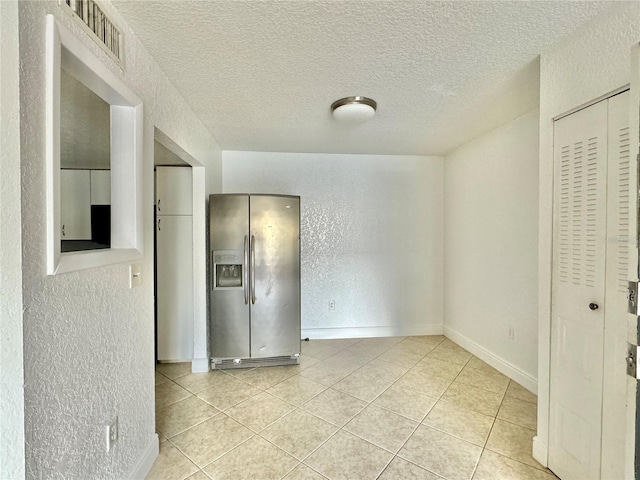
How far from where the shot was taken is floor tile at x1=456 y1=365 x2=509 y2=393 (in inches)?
93.4

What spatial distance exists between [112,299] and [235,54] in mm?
1396

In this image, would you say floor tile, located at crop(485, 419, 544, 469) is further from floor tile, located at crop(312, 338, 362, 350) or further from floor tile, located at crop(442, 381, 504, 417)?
floor tile, located at crop(312, 338, 362, 350)

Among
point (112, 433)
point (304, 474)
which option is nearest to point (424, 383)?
point (304, 474)

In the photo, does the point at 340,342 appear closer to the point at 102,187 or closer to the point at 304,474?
the point at 304,474

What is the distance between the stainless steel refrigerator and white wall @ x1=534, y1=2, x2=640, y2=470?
1959 millimetres

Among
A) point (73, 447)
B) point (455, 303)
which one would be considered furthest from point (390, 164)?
point (73, 447)

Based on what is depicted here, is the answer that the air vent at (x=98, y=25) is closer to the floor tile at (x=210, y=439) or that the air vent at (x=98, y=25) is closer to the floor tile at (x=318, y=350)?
the floor tile at (x=210, y=439)

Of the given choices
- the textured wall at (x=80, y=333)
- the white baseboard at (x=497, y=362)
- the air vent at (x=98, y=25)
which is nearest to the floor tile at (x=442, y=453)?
the white baseboard at (x=497, y=362)

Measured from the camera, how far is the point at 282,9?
48.1 inches

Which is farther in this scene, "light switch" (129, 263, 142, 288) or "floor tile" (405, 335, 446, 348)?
"floor tile" (405, 335, 446, 348)

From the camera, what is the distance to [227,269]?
8.87 feet

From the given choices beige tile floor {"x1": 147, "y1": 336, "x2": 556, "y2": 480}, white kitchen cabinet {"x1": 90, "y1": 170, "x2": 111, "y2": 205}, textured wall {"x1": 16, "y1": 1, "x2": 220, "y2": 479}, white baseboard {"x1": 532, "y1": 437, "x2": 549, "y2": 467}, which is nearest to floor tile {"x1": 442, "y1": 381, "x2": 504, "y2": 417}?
beige tile floor {"x1": 147, "y1": 336, "x2": 556, "y2": 480}

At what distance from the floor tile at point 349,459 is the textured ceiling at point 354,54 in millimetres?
2283

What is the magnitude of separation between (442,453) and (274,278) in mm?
1822
